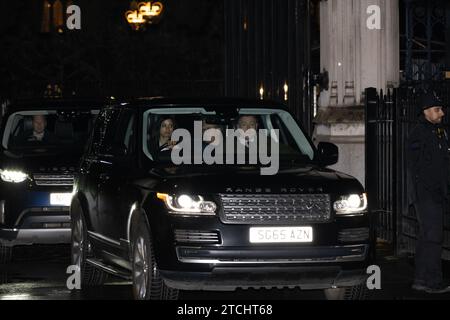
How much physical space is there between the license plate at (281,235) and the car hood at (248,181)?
0.28 m

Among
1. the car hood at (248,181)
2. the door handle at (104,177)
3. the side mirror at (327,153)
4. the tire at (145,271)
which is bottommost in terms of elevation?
the tire at (145,271)

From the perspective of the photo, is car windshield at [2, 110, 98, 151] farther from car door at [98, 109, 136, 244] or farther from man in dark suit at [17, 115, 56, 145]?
car door at [98, 109, 136, 244]

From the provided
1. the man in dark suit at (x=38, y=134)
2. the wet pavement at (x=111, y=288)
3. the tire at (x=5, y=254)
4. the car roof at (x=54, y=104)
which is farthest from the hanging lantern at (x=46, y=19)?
the wet pavement at (x=111, y=288)

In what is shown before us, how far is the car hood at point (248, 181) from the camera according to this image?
33.4ft

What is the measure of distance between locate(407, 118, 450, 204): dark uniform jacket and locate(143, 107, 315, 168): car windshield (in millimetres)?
904

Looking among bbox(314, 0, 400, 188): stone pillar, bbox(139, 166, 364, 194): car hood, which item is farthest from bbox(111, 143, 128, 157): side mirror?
bbox(314, 0, 400, 188): stone pillar

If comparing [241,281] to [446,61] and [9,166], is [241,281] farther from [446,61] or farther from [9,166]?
[446,61]

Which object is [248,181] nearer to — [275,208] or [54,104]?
[275,208]

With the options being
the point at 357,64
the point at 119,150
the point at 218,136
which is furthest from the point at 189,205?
the point at 357,64

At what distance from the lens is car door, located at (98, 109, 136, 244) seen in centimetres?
1105

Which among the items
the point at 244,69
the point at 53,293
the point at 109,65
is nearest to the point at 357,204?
the point at 53,293

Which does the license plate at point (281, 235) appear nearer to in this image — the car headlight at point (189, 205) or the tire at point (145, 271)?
the car headlight at point (189, 205)

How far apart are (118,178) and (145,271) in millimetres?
1152
